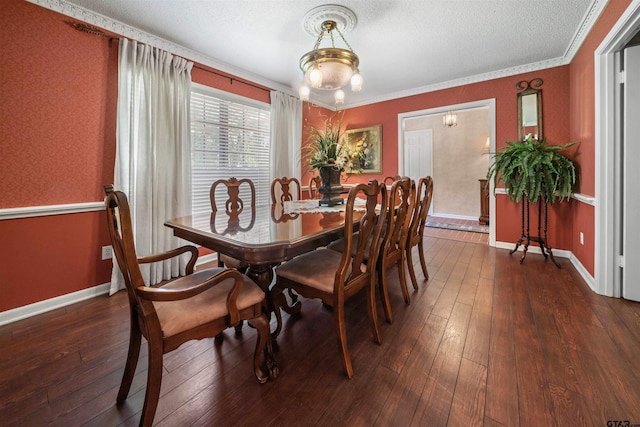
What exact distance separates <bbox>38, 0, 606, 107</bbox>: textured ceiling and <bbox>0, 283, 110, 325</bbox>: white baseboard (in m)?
2.37

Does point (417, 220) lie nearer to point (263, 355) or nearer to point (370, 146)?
point (263, 355)

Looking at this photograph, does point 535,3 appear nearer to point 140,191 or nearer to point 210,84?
point 210,84

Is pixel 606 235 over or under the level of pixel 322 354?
over

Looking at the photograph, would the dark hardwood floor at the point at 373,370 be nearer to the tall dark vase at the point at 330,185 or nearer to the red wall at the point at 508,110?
the tall dark vase at the point at 330,185

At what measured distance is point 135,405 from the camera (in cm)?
120

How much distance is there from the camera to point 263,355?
1.35m

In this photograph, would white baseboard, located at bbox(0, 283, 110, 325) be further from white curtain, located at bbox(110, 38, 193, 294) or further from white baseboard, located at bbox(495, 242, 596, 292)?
white baseboard, located at bbox(495, 242, 596, 292)

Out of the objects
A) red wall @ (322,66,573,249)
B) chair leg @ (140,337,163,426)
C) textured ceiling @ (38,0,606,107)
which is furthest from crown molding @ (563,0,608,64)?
chair leg @ (140,337,163,426)

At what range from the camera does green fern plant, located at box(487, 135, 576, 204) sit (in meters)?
2.88

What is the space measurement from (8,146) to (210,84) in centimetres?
193

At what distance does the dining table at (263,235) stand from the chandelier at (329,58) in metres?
1.21

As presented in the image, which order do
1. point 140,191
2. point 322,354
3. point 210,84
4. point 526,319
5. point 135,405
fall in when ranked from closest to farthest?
point 135,405
point 322,354
point 526,319
point 140,191
point 210,84

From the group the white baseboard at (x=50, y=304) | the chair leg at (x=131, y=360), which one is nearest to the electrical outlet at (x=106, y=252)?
the white baseboard at (x=50, y=304)

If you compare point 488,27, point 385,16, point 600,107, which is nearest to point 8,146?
point 385,16
